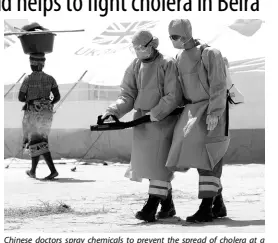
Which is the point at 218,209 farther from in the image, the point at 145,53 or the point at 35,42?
the point at 35,42

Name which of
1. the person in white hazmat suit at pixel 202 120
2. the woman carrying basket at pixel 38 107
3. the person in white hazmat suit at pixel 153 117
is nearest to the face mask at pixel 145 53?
the person in white hazmat suit at pixel 153 117

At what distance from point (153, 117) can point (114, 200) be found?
1.75 metres

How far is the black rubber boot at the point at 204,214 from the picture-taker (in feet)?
21.0

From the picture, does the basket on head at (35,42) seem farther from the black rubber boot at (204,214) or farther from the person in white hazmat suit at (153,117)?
the black rubber boot at (204,214)

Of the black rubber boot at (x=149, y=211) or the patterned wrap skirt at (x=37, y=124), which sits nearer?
the black rubber boot at (x=149, y=211)

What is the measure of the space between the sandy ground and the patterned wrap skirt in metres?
0.37

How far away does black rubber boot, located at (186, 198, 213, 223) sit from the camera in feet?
21.0

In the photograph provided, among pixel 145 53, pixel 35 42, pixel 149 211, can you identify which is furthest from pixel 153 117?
pixel 35 42

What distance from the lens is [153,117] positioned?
6512mm

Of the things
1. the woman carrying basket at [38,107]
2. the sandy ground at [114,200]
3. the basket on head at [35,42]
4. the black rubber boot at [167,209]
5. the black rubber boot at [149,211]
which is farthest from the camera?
the basket on head at [35,42]

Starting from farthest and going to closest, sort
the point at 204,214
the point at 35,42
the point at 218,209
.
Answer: the point at 35,42 → the point at 218,209 → the point at 204,214

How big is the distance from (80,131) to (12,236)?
28.2 feet

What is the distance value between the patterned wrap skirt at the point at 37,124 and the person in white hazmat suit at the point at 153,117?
3.81 meters

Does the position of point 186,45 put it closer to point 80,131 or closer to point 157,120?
point 157,120
